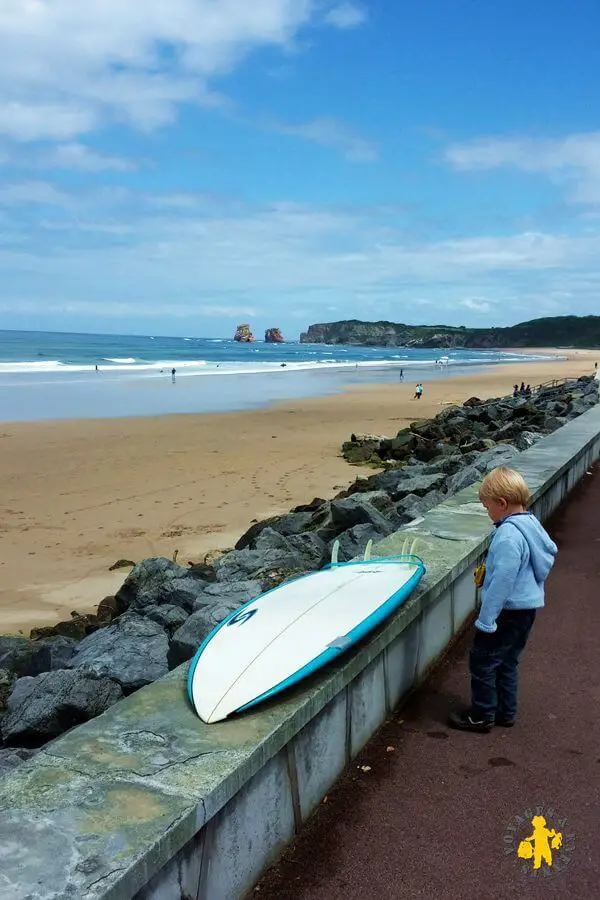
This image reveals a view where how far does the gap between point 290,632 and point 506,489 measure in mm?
1213

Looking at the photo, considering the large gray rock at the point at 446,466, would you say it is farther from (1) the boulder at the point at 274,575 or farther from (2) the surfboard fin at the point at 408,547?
(2) the surfboard fin at the point at 408,547

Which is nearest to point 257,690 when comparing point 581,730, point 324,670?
point 324,670

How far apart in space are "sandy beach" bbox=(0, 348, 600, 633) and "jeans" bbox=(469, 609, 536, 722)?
4.87m

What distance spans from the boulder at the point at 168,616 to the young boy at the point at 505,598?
1.99 meters

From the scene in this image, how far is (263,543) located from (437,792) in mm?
4461

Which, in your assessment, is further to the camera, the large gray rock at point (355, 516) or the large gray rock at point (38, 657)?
the large gray rock at point (355, 516)

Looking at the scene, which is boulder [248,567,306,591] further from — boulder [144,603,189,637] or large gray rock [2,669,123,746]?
large gray rock [2,669,123,746]

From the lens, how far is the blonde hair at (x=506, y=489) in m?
3.55

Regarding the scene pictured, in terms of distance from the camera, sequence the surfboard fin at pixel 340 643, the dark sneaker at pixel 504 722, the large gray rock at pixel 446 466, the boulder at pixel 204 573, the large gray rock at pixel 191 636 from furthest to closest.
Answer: the large gray rock at pixel 446 466
the boulder at pixel 204 573
the large gray rock at pixel 191 636
the dark sneaker at pixel 504 722
the surfboard fin at pixel 340 643

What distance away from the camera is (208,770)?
2334 mm

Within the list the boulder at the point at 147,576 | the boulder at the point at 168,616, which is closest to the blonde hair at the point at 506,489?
the boulder at the point at 168,616

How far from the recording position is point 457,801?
3053 millimetres

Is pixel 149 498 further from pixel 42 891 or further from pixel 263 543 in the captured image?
pixel 42 891

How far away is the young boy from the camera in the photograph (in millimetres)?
3443
